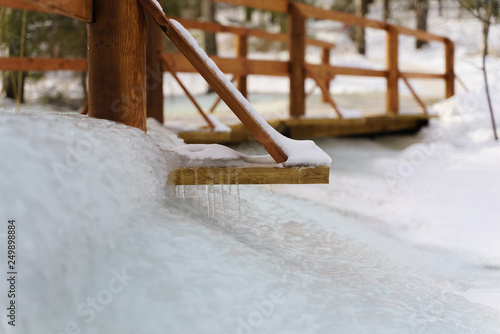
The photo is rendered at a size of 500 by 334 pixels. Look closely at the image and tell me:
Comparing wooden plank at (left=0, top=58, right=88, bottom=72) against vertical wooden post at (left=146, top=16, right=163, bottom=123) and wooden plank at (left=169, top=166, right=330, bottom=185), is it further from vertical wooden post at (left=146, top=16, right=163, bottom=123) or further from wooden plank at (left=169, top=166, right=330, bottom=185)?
wooden plank at (left=169, top=166, right=330, bottom=185)

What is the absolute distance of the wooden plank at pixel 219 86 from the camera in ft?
9.45

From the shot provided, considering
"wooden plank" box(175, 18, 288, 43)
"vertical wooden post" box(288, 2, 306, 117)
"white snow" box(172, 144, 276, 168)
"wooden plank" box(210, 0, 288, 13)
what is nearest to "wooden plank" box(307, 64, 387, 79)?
"vertical wooden post" box(288, 2, 306, 117)

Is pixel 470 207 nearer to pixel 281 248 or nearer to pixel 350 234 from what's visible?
pixel 350 234

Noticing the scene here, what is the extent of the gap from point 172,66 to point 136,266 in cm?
280

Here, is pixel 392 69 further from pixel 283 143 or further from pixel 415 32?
pixel 283 143

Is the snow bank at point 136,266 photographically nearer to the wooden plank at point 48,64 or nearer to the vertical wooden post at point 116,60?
the vertical wooden post at point 116,60

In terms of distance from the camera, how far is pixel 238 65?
17.7 ft

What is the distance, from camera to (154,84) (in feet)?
15.8

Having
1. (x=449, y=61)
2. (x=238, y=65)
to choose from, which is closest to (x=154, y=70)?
(x=238, y=65)

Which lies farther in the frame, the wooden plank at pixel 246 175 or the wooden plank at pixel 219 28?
the wooden plank at pixel 219 28

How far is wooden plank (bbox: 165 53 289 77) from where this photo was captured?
4.88 meters

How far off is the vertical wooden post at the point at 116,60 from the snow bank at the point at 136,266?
177 millimetres

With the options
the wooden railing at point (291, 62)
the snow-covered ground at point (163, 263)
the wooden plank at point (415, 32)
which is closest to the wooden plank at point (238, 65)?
the wooden railing at point (291, 62)

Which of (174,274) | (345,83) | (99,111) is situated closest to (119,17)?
(99,111)
